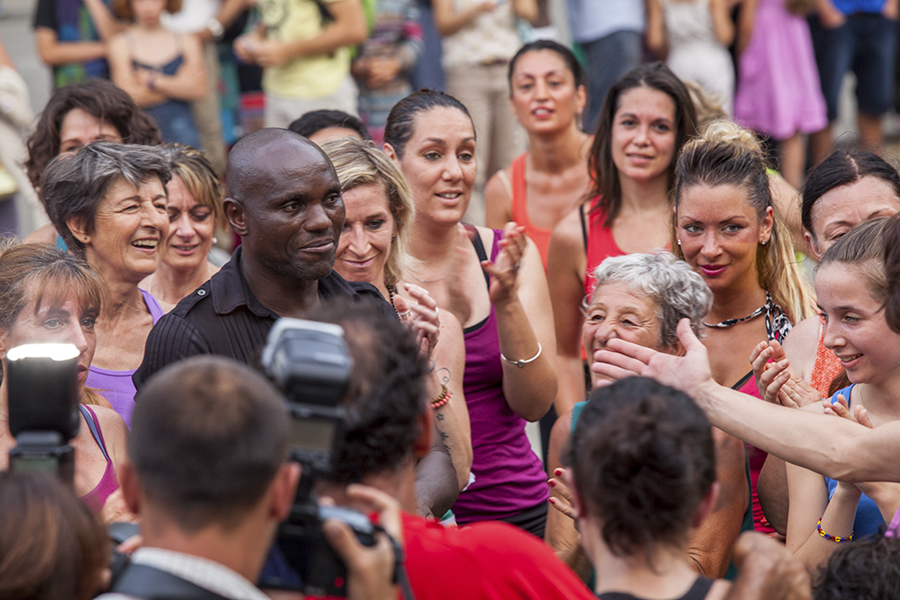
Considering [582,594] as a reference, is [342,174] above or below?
above

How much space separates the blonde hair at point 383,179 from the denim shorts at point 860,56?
5.43 m

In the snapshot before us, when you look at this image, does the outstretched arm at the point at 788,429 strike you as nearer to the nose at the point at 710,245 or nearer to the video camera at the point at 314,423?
the nose at the point at 710,245

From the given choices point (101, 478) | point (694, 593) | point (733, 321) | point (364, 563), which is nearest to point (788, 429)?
point (694, 593)

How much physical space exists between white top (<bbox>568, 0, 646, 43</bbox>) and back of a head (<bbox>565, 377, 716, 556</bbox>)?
583cm

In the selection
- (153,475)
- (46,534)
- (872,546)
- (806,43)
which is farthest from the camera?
(806,43)

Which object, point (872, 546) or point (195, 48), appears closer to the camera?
Result: point (872, 546)

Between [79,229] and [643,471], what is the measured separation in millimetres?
2574

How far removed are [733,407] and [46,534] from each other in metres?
1.64

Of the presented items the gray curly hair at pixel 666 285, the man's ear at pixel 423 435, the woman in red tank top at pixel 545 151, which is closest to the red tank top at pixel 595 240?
the woman in red tank top at pixel 545 151

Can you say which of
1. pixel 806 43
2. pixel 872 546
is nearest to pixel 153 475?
pixel 872 546

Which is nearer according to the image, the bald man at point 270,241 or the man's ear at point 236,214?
the bald man at point 270,241

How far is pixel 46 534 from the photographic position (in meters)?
1.68

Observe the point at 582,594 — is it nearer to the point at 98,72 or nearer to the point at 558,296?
the point at 558,296

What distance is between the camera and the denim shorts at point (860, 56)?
7926 mm
